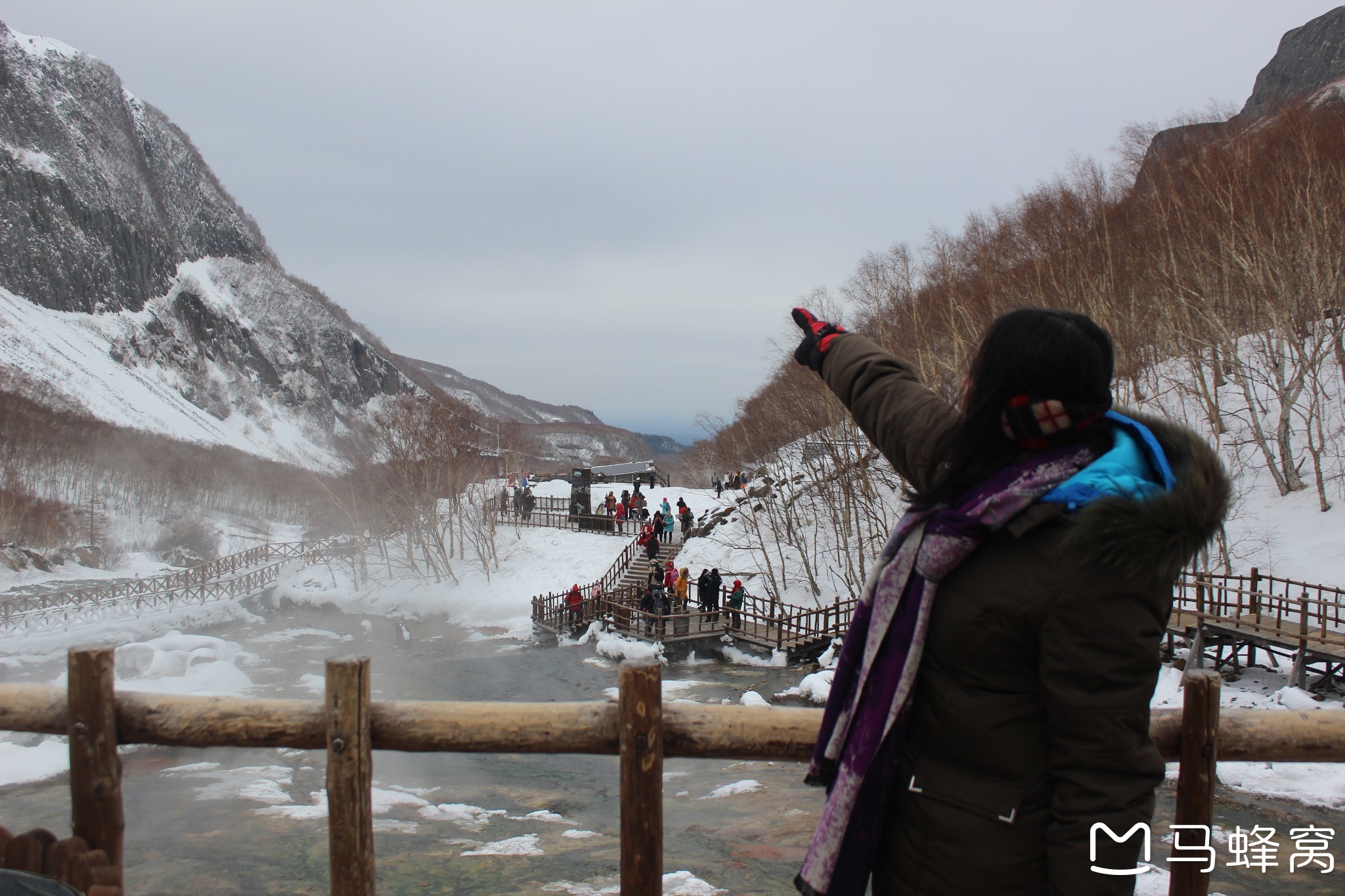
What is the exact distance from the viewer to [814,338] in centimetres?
263

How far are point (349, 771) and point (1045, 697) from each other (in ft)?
8.31

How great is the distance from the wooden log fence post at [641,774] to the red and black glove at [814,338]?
1205 mm

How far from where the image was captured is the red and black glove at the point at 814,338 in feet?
8.47

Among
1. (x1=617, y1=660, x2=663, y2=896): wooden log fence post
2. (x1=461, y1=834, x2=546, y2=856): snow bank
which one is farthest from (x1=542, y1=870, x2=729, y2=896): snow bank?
(x1=617, y1=660, x2=663, y2=896): wooden log fence post

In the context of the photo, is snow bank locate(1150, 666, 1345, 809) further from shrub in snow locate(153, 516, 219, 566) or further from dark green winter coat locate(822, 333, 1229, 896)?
shrub in snow locate(153, 516, 219, 566)

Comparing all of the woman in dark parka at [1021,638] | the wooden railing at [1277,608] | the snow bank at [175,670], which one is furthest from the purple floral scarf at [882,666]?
the snow bank at [175,670]

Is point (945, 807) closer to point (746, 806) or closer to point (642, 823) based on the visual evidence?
point (642, 823)

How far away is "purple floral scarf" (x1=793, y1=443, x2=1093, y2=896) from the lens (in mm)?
1884

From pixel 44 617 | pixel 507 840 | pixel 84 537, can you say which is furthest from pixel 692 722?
pixel 84 537

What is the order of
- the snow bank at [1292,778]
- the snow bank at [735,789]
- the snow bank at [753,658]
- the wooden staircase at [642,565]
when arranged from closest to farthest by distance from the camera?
the snow bank at [735,789], the snow bank at [1292,778], the snow bank at [753,658], the wooden staircase at [642,565]

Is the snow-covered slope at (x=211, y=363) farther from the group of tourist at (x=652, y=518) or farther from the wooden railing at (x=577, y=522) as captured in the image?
the group of tourist at (x=652, y=518)

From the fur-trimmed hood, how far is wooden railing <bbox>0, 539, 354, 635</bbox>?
35025 millimetres

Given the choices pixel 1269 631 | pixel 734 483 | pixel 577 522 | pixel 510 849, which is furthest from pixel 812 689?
pixel 734 483

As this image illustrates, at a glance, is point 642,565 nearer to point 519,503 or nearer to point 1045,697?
point 519,503
